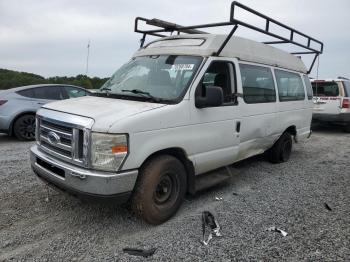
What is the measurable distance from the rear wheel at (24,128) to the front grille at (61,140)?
5046mm

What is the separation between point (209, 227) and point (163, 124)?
135 centimetres

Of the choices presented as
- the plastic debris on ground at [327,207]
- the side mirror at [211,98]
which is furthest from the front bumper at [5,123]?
the plastic debris on ground at [327,207]

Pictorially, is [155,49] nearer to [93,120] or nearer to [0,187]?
[93,120]

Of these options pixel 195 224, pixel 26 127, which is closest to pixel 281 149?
pixel 195 224

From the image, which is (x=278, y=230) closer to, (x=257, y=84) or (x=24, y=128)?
(x=257, y=84)

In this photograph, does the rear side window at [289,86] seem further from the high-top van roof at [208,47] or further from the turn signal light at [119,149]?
the turn signal light at [119,149]

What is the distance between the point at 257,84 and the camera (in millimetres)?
5773

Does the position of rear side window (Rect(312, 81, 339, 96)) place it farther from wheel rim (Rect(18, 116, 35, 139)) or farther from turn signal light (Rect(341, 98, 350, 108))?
wheel rim (Rect(18, 116, 35, 139))

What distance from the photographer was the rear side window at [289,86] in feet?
21.6

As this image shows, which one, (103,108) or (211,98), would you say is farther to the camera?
(211,98)

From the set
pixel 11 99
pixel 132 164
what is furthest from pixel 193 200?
pixel 11 99

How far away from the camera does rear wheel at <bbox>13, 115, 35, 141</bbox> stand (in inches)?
348

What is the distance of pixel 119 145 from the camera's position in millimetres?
3473

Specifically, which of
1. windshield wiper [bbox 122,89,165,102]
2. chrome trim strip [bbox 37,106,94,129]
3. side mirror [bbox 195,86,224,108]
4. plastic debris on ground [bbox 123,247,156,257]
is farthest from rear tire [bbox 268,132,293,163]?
chrome trim strip [bbox 37,106,94,129]
